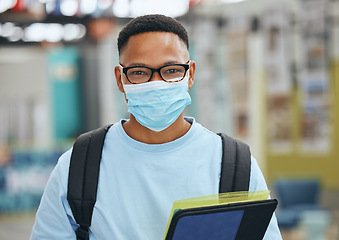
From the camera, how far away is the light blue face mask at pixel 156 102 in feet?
4.77

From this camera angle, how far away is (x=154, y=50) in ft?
4.58

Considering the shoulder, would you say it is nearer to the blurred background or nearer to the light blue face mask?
the light blue face mask

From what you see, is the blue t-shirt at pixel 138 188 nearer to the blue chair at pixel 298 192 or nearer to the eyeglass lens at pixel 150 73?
the eyeglass lens at pixel 150 73

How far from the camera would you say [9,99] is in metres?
15.5

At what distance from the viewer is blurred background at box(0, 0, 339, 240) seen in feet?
27.9

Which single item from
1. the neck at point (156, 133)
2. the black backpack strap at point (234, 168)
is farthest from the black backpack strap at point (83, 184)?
the black backpack strap at point (234, 168)

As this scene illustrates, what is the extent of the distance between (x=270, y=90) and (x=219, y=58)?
5.31 ft

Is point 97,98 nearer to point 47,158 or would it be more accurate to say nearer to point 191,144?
point 47,158

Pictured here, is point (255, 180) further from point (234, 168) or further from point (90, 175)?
point (90, 175)

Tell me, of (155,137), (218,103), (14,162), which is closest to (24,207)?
(14,162)

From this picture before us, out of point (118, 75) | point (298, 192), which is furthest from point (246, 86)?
point (118, 75)

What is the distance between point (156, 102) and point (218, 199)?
14.6 inches

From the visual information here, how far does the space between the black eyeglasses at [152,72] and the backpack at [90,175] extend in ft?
0.70

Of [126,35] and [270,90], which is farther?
[270,90]
